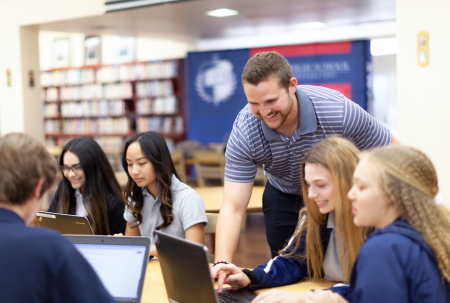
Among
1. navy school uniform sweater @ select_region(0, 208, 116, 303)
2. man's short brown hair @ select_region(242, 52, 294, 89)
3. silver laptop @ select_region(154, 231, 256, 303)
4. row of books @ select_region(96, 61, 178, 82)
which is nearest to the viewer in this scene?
navy school uniform sweater @ select_region(0, 208, 116, 303)

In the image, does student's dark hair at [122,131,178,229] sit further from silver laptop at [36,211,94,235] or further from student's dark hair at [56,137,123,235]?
Result: silver laptop at [36,211,94,235]

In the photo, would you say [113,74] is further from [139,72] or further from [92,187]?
[92,187]

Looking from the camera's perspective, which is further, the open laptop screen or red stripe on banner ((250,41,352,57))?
red stripe on banner ((250,41,352,57))

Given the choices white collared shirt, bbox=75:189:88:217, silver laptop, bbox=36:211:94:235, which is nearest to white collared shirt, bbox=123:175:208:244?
white collared shirt, bbox=75:189:88:217

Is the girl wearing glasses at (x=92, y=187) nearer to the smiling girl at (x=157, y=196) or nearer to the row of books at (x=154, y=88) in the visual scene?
the smiling girl at (x=157, y=196)

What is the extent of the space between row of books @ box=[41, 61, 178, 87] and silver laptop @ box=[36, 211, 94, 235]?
769cm

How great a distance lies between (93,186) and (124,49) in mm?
8035

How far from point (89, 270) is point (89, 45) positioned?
1031 cm

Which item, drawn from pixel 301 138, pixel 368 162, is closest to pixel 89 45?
pixel 301 138

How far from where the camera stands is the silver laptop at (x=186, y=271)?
1.48 metres

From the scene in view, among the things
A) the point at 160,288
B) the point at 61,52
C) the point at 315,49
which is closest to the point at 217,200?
the point at 160,288

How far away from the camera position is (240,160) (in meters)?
2.42

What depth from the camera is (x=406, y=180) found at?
1.34m

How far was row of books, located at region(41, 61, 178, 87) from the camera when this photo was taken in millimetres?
9977
